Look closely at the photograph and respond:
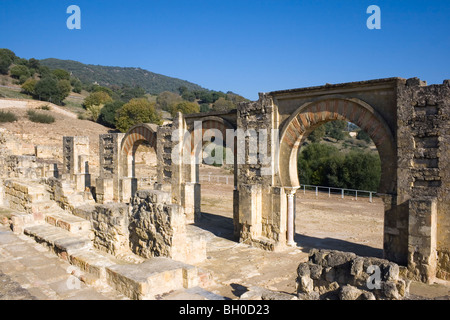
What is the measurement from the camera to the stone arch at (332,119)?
7035 mm

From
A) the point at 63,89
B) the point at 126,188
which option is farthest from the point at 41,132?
the point at 63,89

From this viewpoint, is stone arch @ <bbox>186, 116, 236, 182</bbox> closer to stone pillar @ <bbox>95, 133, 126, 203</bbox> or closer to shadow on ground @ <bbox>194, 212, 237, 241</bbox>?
shadow on ground @ <bbox>194, 212, 237, 241</bbox>

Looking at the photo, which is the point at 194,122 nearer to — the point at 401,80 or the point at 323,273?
the point at 401,80

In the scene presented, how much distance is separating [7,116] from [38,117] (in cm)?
275

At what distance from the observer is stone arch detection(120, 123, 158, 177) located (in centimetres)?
1280

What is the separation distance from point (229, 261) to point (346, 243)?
3537mm

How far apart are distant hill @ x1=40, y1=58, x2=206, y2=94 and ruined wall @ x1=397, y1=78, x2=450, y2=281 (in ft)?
315

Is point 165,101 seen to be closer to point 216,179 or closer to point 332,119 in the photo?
point 216,179

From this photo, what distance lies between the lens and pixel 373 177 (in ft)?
60.8

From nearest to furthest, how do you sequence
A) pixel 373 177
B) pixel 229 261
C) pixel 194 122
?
pixel 229 261
pixel 194 122
pixel 373 177

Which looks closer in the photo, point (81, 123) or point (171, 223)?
point (171, 223)

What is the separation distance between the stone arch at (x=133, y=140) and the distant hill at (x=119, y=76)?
86.9 meters

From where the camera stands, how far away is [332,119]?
313 inches
